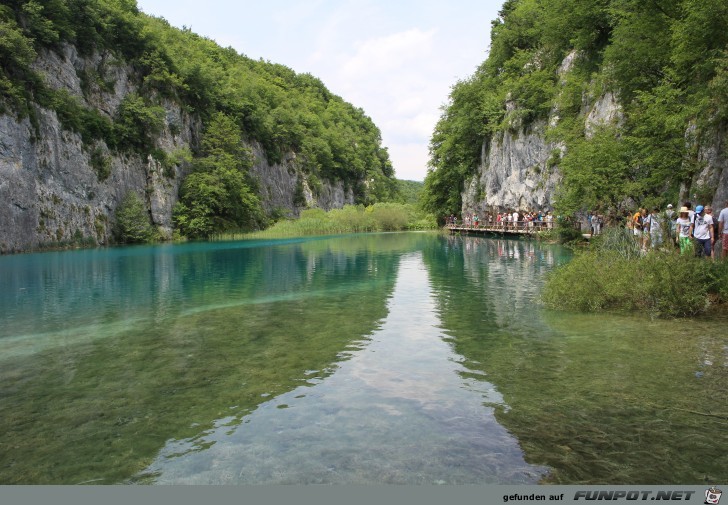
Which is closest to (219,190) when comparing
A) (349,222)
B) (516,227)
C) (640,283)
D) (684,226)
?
(349,222)

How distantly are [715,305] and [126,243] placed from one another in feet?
171

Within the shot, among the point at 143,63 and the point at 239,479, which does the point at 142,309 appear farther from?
the point at 143,63

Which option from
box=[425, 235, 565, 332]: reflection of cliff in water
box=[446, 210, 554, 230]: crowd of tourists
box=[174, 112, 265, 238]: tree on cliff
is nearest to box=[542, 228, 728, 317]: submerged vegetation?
box=[425, 235, 565, 332]: reflection of cliff in water

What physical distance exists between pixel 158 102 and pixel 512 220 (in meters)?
42.2

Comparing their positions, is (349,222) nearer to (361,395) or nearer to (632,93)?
(632,93)

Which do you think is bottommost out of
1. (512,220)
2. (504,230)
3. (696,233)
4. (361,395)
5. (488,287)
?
(361,395)

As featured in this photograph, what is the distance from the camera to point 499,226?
169ft

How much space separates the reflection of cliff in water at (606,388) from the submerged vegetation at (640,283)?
22.6 inches

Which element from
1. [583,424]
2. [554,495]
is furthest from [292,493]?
[583,424]

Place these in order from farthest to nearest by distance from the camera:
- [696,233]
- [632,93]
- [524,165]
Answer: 1. [524,165]
2. [632,93]
3. [696,233]

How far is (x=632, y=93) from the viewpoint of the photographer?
989 inches

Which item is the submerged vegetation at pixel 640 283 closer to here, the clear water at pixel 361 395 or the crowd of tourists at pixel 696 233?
the clear water at pixel 361 395

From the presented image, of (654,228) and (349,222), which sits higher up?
(349,222)

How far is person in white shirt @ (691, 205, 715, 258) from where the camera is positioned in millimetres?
12703
